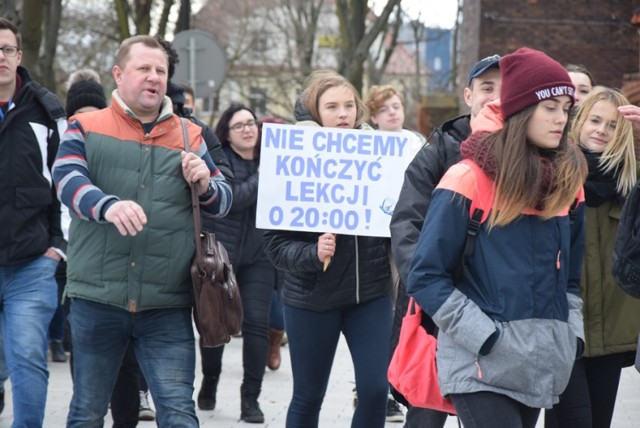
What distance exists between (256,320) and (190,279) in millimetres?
2923

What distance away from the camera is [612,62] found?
21.2 meters

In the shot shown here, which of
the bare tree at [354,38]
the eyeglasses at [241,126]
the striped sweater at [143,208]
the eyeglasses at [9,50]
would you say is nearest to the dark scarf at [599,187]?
the striped sweater at [143,208]

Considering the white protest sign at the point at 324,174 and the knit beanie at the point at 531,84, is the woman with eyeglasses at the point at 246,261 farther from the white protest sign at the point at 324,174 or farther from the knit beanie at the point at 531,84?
the knit beanie at the point at 531,84

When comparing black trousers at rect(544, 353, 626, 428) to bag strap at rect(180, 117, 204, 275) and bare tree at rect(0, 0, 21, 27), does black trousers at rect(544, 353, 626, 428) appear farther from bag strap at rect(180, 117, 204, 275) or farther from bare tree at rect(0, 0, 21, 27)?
bare tree at rect(0, 0, 21, 27)

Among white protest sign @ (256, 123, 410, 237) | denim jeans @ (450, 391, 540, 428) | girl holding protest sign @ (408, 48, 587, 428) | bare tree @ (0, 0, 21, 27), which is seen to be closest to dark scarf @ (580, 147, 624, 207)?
white protest sign @ (256, 123, 410, 237)

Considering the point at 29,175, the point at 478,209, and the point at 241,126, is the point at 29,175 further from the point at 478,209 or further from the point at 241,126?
the point at 478,209

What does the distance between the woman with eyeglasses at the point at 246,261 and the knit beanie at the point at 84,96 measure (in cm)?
97

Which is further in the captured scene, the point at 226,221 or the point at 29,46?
the point at 29,46

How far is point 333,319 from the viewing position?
6.01 metres

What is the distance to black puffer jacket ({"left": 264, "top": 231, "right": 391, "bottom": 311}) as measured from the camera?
5.96 m

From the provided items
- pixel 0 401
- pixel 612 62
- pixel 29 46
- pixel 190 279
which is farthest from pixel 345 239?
pixel 612 62

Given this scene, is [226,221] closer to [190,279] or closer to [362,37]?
[190,279]

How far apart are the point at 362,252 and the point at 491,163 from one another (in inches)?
75.3

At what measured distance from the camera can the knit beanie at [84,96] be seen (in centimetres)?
Answer: 888
